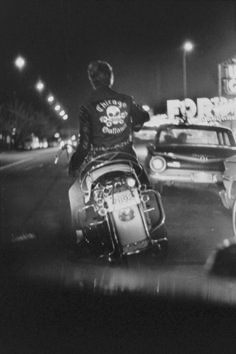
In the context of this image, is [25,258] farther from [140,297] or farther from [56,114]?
[56,114]

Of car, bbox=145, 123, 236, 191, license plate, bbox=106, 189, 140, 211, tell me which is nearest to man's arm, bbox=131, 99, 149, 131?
license plate, bbox=106, 189, 140, 211

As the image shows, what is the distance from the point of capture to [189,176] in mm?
12961

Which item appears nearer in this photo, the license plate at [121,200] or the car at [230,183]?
the license plate at [121,200]

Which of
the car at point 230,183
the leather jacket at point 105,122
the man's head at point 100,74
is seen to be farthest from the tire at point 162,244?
the car at point 230,183

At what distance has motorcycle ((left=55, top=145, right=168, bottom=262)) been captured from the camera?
654 centimetres

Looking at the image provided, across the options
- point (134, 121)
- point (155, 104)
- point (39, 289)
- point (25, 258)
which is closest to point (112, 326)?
point (39, 289)

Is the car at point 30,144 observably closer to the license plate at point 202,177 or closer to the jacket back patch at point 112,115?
the license plate at point 202,177

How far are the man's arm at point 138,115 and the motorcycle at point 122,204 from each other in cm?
46

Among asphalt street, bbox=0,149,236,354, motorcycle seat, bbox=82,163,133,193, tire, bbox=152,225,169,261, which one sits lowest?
asphalt street, bbox=0,149,236,354

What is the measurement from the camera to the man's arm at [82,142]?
6.73m

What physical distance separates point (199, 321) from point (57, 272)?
2264 mm

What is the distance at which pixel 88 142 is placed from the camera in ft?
22.3

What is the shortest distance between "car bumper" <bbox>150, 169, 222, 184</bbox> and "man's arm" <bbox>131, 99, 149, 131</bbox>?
6.00 m

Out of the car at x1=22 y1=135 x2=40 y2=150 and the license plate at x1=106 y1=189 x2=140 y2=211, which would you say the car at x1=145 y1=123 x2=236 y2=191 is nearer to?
the license plate at x1=106 y1=189 x2=140 y2=211
